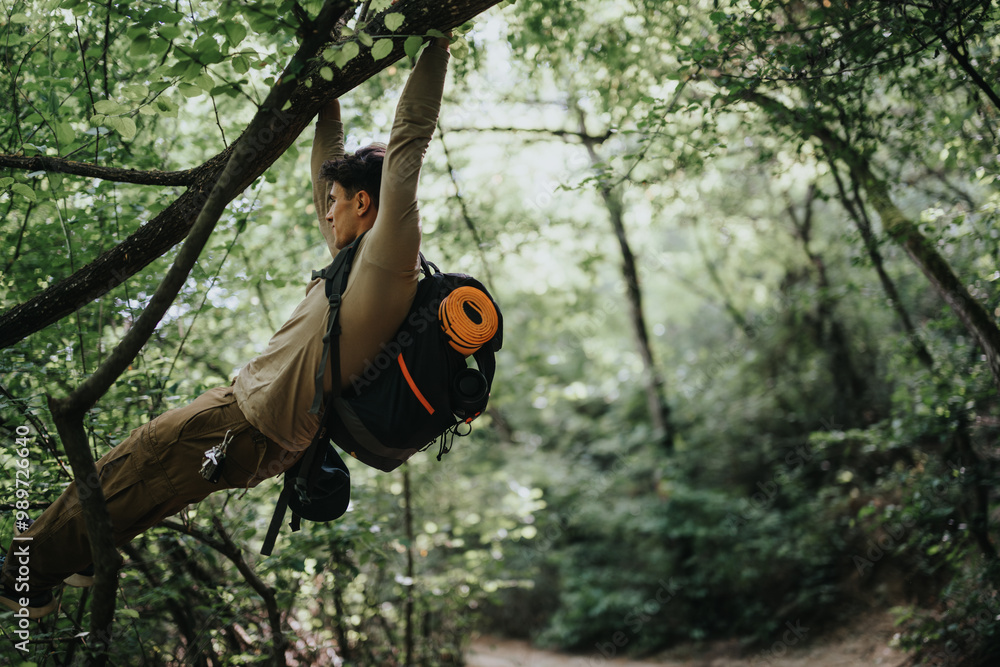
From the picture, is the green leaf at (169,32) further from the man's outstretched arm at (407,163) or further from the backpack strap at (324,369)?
the backpack strap at (324,369)

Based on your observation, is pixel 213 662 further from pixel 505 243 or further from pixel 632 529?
pixel 632 529

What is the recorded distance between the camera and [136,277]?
3305mm

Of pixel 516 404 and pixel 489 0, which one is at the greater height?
pixel 516 404

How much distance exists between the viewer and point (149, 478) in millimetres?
2270

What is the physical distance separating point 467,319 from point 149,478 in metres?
1.36

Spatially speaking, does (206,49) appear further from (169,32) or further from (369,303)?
(369,303)

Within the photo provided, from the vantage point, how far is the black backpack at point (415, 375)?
221cm

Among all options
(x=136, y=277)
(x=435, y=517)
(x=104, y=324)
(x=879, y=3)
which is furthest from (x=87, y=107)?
(x=435, y=517)

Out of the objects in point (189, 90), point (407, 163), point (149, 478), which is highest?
point (189, 90)

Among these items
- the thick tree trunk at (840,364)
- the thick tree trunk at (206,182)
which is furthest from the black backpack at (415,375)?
the thick tree trunk at (840,364)

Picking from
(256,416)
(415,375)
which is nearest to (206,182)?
(256,416)

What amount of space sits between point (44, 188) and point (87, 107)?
54 cm
